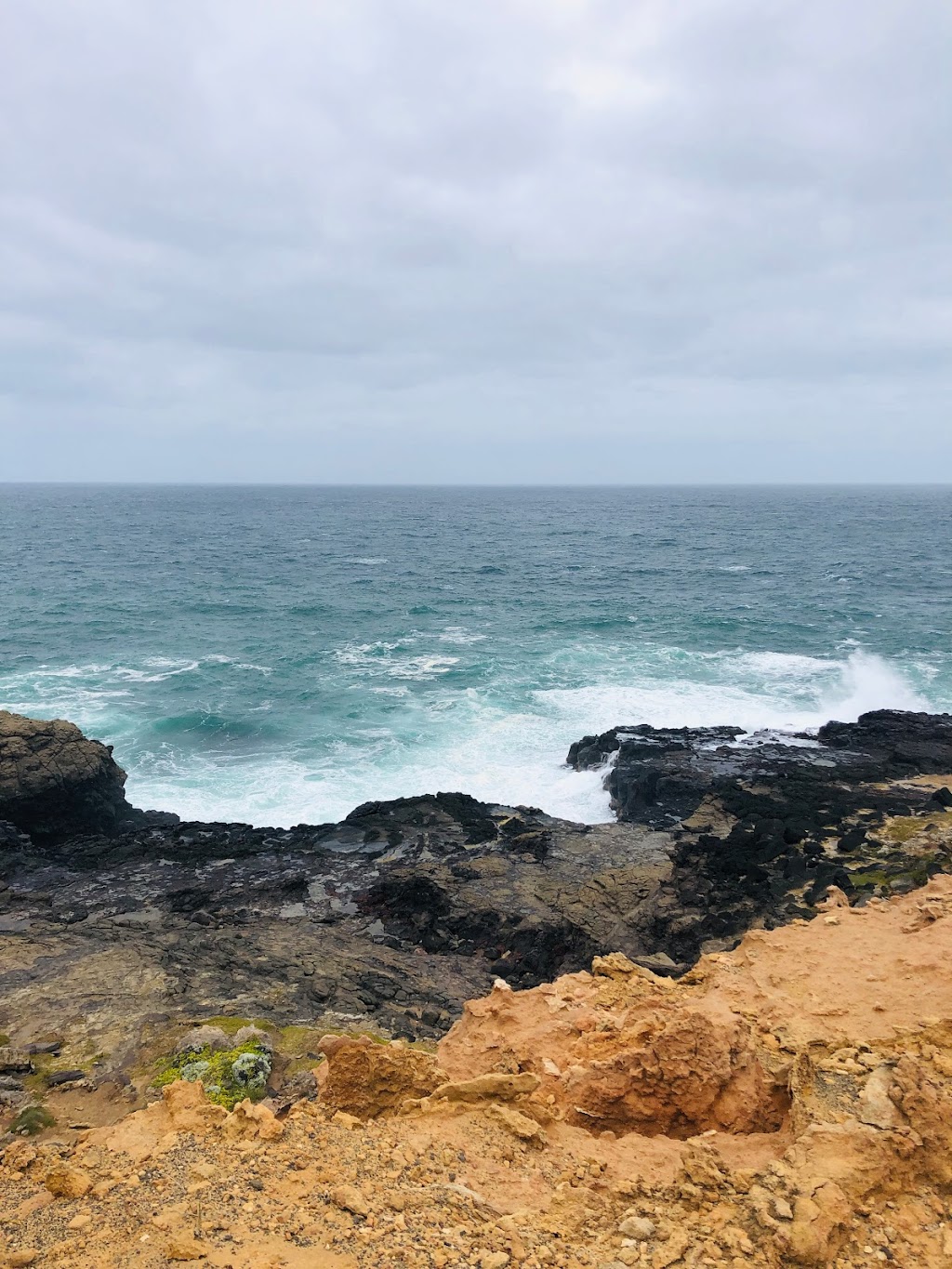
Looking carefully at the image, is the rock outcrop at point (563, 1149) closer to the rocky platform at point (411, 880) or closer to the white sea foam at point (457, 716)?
the rocky platform at point (411, 880)

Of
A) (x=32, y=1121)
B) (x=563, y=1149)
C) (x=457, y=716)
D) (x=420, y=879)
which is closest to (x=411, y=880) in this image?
(x=420, y=879)

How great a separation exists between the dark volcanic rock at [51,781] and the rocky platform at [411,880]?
0.20 feet

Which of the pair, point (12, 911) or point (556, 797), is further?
point (556, 797)

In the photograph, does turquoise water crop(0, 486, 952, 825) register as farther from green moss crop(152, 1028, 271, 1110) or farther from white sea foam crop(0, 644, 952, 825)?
green moss crop(152, 1028, 271, 1110)

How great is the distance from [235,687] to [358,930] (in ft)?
→ 82.5

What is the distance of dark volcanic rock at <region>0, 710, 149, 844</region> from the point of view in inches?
936

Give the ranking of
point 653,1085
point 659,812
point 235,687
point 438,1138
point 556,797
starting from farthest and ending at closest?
point 235,687, point 556,797, point 659,812, point 653,1085, point 438,1138

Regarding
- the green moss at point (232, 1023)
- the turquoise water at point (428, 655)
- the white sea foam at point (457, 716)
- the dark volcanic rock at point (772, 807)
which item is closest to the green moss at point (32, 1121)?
the green moss at point (232, 1023)

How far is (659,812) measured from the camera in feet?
84.7

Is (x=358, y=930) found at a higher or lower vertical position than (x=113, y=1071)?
lower

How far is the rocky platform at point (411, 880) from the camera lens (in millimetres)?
14133

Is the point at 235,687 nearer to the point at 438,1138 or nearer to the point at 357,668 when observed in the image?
the point at 357,668

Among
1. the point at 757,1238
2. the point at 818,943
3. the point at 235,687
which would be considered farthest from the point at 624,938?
the point at 235,687

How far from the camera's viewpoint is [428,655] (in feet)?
158
